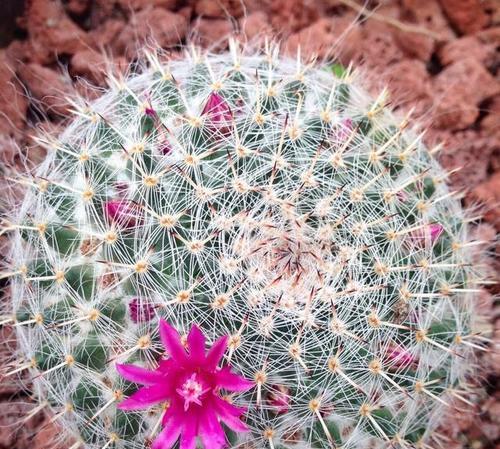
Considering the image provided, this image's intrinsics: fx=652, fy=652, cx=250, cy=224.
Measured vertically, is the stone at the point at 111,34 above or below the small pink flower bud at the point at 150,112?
below

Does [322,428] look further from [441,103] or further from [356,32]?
[356,32]

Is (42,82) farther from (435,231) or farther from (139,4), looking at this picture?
(435,231)

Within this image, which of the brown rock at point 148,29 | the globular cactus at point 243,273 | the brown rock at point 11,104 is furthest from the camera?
the brown rock at point 148,29

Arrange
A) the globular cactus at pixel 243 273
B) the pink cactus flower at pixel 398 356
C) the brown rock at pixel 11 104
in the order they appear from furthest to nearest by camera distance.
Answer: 1. the brown rock at pixel 11 104
2. the pink cactus flower at pixel 398 356
3. the globular cactus at pixel 243 273

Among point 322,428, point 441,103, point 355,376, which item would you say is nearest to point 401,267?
point 355,376

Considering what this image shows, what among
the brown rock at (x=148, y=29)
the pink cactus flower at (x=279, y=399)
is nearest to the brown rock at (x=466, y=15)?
the brown rock at (x=148, y=29)

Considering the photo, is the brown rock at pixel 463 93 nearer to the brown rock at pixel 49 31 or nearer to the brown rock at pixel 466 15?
the brown rock at pixel 466 15

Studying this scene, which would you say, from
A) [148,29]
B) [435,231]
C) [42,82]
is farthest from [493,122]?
[42,82]
